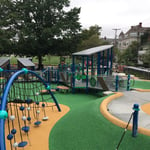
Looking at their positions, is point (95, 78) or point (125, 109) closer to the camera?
point (125, 109)

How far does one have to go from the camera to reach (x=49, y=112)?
8180 mm

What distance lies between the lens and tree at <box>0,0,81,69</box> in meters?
22.3

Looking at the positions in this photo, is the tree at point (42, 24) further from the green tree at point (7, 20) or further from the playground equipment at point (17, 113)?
the playground equipment at point (17, 113)

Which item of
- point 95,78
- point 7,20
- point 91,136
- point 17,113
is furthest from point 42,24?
point 91,136

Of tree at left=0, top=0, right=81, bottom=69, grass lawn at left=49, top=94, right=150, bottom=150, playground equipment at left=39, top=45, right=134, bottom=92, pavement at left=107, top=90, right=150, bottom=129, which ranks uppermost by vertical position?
tree at left=0, top=0, right=81, bottom=69

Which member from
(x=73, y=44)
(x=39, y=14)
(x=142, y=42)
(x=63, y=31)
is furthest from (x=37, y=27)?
(x=142, y=42)

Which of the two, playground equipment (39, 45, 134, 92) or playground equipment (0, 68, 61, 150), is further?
playground equipment (39, 45, 134, 92)

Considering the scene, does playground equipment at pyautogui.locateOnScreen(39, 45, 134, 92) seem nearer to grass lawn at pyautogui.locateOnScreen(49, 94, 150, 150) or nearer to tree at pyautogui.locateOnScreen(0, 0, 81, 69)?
grass lawn at pyautogui.locateOnScreen(49, 94, 150, 150)

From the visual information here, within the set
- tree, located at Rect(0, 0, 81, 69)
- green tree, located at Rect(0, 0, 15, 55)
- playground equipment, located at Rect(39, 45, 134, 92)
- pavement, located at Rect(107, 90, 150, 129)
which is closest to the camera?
pavement, located at Rect(107, 90, 150, 129)

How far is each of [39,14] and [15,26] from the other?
13.6 ft

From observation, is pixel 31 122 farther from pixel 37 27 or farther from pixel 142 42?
pixel 142 42

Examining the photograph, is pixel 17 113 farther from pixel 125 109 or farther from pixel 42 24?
pixel 42 24

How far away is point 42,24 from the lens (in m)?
24.2

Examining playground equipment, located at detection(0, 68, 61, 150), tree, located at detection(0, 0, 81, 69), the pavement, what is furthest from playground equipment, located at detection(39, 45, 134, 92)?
tree, located at detection(0, 0, 81, 69)
